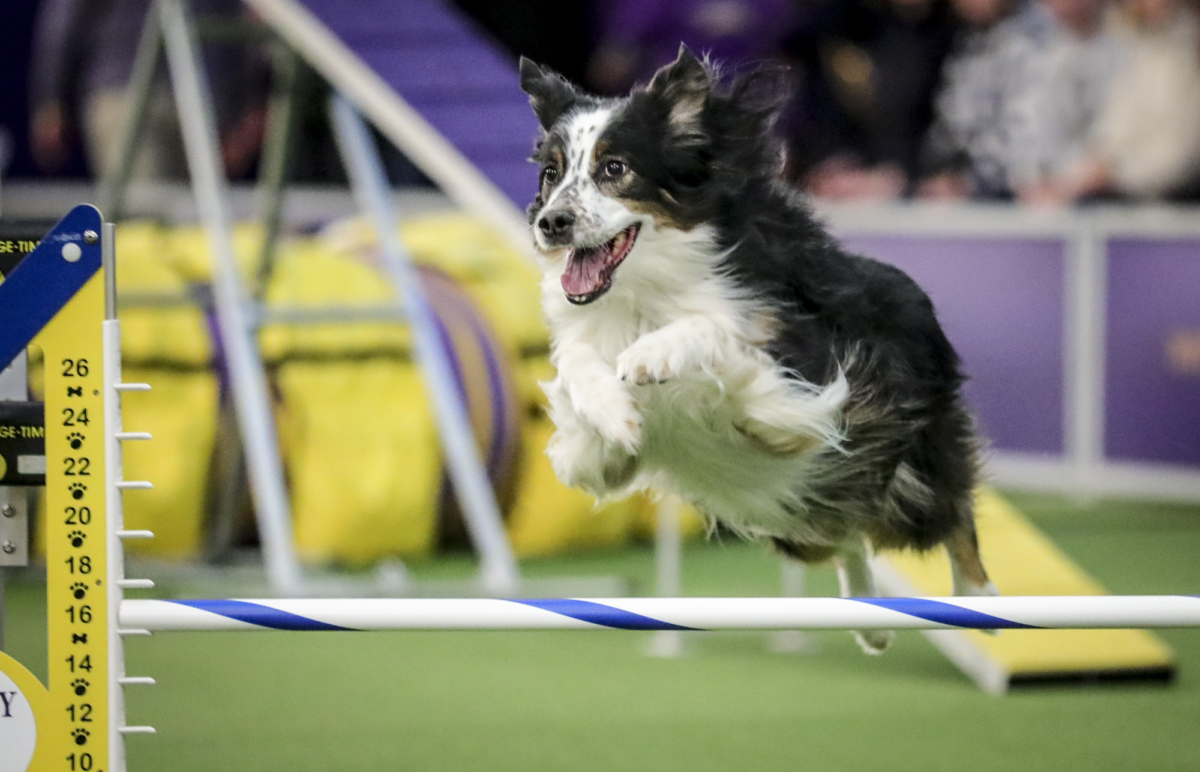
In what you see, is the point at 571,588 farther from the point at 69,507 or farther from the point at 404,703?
the point at 69,507

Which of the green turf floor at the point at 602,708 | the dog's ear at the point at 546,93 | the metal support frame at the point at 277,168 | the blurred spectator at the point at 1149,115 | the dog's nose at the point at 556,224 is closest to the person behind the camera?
the dog's nose at the point at 556,224

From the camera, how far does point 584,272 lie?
2574mm

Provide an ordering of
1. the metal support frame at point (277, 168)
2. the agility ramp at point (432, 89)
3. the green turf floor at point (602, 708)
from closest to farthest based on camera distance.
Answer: the green turf floor at point (602, 708), the agility ramp at point (432, 89), the metal support frame at point (277, 168)

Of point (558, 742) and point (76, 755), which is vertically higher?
point (558, 742)

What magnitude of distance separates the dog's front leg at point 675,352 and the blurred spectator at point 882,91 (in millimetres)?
6047

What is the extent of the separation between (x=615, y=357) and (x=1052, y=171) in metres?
6.40

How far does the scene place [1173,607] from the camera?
2543 millimetres

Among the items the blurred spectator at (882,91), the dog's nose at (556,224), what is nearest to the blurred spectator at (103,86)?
the blurred spectator at (882,91)

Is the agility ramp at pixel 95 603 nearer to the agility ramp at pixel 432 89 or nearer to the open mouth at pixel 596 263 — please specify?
the open mouth at pixel 596 263

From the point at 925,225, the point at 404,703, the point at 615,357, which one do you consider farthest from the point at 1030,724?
the point at 925,225

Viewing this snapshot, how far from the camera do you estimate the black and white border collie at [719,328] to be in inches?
99.5

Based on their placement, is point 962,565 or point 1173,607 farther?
point 962,565

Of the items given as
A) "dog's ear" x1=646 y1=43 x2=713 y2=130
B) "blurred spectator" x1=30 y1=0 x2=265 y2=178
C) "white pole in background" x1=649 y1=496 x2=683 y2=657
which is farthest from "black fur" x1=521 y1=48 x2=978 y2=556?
"blurred spectator" x1=30 y1=0 x2=265 y2=178

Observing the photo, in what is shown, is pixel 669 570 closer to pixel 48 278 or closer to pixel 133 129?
pixel 133 129
